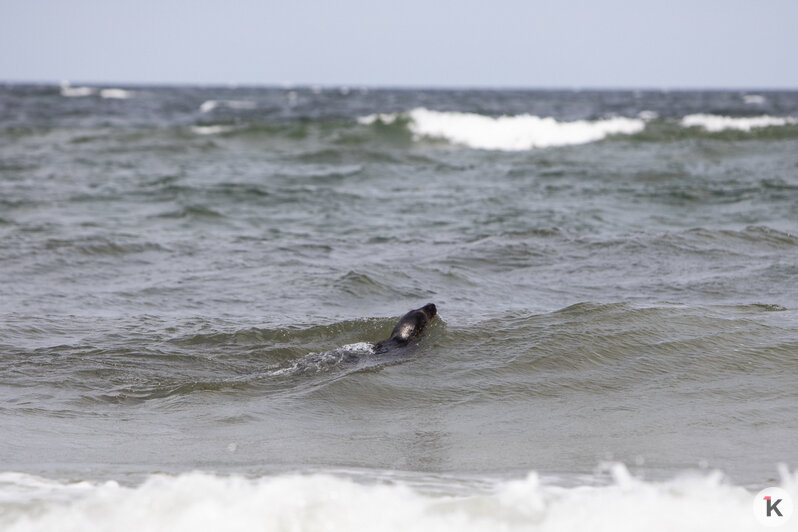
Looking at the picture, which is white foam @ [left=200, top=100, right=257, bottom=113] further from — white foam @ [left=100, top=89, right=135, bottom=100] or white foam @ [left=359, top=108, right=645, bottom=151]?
white foam @ [left=359, top=108, right=645, bottom=151]

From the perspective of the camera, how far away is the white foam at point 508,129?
24797 mm

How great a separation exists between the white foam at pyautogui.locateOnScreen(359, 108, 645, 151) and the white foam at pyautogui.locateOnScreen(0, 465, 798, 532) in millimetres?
20311

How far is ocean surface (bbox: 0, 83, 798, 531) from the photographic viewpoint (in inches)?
140

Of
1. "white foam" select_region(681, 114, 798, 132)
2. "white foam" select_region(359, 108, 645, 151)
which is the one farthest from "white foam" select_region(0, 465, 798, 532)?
"white foam" select_region(681, 114, 798, 132)

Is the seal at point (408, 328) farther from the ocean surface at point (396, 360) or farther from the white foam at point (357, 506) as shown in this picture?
the white foam at point (357, 506)

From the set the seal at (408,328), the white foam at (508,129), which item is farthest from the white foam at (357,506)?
the white foam at (508,129)

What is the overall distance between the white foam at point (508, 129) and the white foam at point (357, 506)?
20311 mm

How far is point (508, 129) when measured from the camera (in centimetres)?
2667

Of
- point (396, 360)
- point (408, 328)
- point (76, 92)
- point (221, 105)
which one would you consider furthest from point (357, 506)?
point (76, 92)

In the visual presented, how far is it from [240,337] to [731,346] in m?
3.38

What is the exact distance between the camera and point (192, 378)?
555 cm

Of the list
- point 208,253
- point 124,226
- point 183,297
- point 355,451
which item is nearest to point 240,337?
point 183,297

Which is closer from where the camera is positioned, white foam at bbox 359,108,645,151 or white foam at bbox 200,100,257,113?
white foam at bbox 359,108,645,151

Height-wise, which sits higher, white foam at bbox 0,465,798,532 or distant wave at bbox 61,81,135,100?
distant wave at bbox 61,81,135,100
